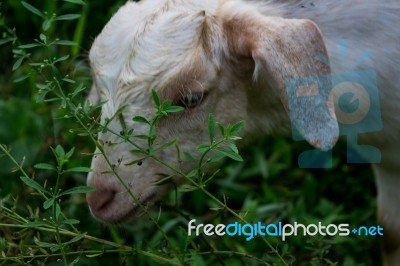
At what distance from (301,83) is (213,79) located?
318 mm

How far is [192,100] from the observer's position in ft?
9.11

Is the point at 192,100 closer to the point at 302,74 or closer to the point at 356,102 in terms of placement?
the point at 302,74

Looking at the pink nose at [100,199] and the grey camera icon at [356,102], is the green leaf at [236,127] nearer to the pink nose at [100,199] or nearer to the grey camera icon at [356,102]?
the grey camera icon at [356,102]

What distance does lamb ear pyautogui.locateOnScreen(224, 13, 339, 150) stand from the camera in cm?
256

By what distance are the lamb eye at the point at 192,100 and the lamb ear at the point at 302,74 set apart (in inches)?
8.4

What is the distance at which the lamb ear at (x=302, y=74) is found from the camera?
8.40ft

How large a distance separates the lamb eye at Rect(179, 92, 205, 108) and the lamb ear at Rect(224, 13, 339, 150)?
8.4 inches

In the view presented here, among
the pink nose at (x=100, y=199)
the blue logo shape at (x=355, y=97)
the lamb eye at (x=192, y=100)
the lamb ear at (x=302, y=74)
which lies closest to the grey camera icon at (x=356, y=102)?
the blue logo shape at (x=355, y=97)

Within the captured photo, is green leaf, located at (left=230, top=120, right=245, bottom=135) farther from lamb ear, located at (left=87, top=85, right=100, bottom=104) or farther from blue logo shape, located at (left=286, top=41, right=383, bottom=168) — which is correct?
lamb ear, located at (left=87, top=85, right=100, bottom=104)

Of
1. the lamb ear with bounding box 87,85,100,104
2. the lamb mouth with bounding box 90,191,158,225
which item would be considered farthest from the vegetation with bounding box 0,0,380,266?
the lamb mouth with bounding box 90,191,158,225

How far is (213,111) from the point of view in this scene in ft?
9.29

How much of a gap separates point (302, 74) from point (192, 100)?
35 centimetres

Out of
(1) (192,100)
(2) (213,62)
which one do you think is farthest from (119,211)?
(2) (213,62)

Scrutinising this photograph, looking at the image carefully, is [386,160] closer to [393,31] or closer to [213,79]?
[393,31]
